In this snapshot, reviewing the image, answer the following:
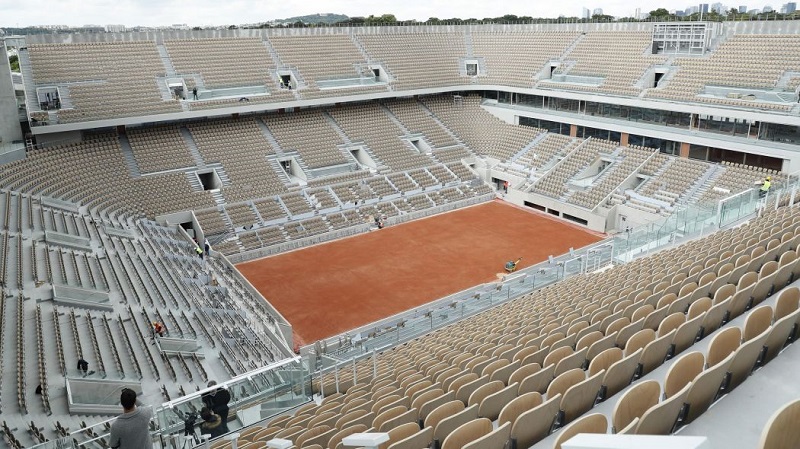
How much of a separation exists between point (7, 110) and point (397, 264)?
22127 millimetres

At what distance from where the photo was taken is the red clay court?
23.8 metres

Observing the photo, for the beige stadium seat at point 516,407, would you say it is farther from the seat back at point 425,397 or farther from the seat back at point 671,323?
the seat back at point 671,323

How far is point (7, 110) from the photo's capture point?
29.6 m

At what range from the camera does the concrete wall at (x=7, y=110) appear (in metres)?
29.4

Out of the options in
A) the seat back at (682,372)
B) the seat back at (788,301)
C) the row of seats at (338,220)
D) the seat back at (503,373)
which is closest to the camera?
the seat back at (682,372)

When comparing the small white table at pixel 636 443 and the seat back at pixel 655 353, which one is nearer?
the small white table at pixel 636 443

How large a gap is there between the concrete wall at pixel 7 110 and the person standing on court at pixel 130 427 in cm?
2889

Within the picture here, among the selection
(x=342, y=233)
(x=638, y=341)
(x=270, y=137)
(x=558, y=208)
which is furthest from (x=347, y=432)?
(x=270, y=137)

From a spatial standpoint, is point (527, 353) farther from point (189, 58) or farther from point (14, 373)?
point (189, 58)

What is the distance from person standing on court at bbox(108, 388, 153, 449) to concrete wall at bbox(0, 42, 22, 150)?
28892 mm

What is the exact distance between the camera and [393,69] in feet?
142

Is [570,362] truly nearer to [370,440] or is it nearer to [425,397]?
[425,397]

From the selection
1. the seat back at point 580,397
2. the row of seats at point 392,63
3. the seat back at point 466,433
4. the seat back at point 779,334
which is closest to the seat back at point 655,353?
the seat back at point 580,397

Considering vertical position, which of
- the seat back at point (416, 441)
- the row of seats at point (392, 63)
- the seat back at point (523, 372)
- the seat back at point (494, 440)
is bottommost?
the seat back at point (523, 372)
